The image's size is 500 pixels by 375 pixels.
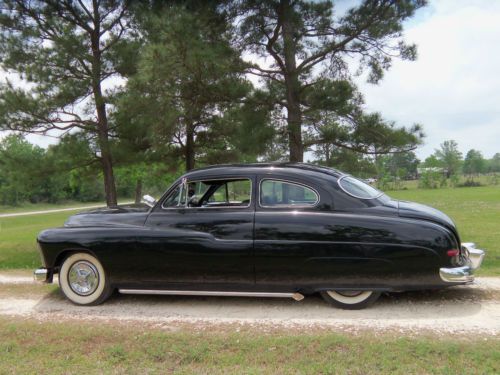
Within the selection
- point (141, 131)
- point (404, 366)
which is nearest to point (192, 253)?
point (404, 366)

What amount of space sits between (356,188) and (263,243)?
1.30 m

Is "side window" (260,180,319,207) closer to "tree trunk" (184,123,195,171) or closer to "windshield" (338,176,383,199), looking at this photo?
"windshield" (338,176,383,199)

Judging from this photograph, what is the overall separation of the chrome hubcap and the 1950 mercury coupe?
0.04ft

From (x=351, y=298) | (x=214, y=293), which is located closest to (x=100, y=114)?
(x=214, y=293)

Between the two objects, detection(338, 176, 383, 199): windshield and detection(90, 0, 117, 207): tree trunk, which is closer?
detection(338, 176, 383, 199): windshield

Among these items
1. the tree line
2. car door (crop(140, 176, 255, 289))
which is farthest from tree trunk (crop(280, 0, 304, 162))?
car door (crop(140, 176, 255, 289))

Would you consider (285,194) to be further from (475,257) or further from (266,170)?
(475,257)

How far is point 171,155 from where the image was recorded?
13.0 meters

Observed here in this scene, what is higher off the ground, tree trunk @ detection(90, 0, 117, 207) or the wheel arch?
tree trunk @ detection(90, 0, 117, 207)

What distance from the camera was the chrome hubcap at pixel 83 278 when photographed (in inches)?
213

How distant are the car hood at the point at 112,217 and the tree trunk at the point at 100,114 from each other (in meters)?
6.65

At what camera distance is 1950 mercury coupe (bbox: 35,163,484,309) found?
4605 mm

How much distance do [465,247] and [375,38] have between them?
5.38 m

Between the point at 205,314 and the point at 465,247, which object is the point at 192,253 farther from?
the point at 465,247
